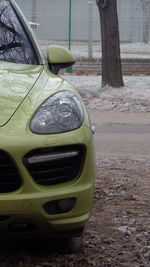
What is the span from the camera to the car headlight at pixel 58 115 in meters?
3.90

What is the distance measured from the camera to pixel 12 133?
3.78 metres

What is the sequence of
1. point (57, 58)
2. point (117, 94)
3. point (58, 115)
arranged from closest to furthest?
point (58, 115) < point (57, 58) < point (117, 94)

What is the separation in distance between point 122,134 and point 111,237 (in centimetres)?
481

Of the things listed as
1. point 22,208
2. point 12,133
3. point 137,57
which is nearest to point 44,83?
point 12,133

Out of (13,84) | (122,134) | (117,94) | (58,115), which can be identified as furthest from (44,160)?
(117,94)

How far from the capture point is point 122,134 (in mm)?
9500

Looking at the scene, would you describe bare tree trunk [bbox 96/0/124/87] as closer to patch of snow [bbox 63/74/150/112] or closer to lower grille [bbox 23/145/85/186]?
patch of snow [bbox 63/74/150/112]

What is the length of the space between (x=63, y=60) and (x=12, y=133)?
147 cm

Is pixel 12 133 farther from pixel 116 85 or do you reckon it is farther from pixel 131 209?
pixel 116 85

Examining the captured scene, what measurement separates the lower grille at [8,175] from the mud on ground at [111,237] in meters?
0.66

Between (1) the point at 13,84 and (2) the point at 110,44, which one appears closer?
(1) the point at 13,84

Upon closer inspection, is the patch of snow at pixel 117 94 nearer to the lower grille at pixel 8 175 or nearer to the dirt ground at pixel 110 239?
the dirt ground at pixel 110 239

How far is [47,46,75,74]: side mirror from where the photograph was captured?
5.09 meters

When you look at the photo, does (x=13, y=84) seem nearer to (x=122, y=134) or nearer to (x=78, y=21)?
(x=122, y=134)
